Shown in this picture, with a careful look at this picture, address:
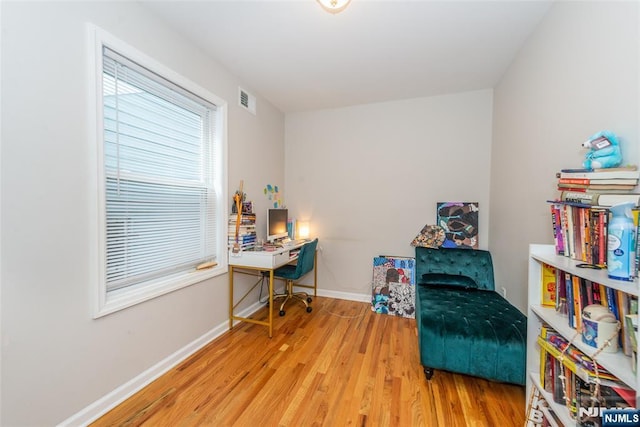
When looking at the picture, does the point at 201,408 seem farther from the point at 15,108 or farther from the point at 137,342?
the point at 15,108

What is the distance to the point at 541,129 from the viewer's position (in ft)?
6.04

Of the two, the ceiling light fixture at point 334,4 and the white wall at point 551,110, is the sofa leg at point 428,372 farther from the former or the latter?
the ceiling light fixture at point 334,4

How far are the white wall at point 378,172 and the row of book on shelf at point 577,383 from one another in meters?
1.88

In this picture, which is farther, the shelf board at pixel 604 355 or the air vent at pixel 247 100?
the air vent at pixel 247 100

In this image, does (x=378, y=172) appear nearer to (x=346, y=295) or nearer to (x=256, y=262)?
(x=346, y=295)

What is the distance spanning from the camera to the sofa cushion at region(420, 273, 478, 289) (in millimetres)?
2508

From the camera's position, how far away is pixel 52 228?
4.34 feet

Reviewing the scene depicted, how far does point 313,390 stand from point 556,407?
1334 mm

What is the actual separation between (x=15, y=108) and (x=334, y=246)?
303 cm

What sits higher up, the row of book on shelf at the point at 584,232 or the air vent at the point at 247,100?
the air vent at the point at 247,100

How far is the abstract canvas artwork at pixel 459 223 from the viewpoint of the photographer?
2926 mm

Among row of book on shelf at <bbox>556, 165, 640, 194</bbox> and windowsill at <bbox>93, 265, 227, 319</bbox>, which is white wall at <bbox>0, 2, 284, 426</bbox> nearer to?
windowsill at <bbox>93, 265, 227, 319</bbox>

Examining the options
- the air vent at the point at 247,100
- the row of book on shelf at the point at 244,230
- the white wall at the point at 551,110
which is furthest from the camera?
the air vent at the point at 247,100

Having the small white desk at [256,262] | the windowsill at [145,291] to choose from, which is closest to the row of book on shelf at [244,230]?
the small white desk at [256,262]
